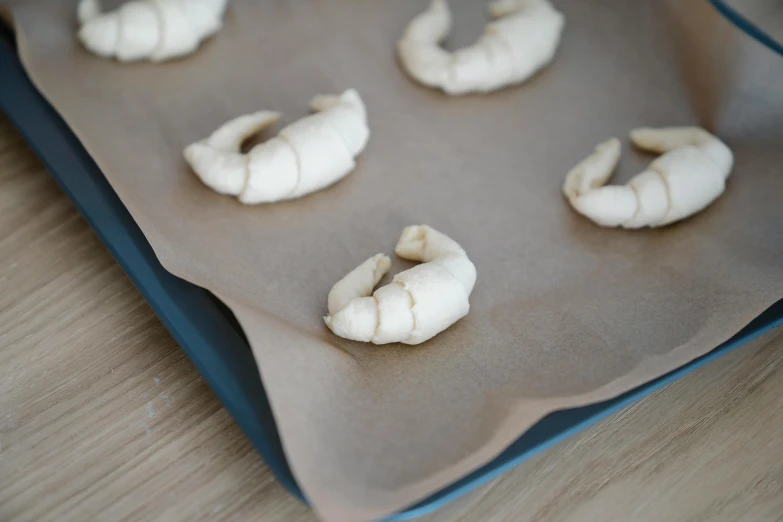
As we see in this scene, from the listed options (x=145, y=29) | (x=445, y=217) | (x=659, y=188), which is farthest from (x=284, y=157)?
(x=659, y=188)

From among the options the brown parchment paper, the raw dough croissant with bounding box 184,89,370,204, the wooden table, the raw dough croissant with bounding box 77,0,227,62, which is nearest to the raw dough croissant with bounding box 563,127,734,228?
the brown parchment paper

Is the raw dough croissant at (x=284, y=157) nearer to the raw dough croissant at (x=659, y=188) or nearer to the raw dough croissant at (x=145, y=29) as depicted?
the raw dough croissant at (x=145, y=29)

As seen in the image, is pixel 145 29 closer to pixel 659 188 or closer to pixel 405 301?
pixel 405 301

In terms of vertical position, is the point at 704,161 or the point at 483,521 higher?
the point at 704,161

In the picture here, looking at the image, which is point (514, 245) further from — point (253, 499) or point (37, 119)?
point (37, 119)

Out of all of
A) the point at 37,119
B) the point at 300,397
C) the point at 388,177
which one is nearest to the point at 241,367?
the point at 300,397

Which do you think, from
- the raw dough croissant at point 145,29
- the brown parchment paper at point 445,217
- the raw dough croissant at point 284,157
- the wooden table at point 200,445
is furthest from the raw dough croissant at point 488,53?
the wooden table at point 200,445
